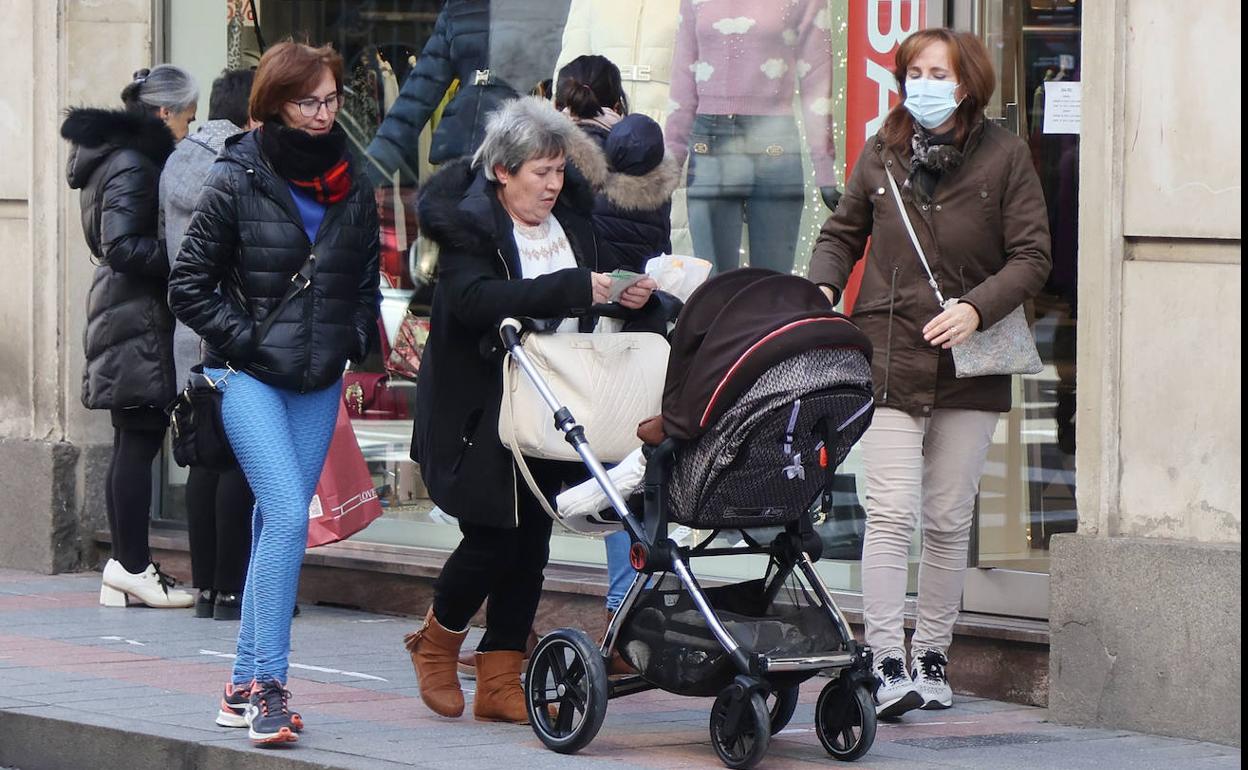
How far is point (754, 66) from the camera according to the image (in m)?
8.56

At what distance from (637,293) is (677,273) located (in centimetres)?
50

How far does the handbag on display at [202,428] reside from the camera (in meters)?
6.16

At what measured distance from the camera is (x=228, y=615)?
883 cm

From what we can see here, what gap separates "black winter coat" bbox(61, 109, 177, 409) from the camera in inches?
346

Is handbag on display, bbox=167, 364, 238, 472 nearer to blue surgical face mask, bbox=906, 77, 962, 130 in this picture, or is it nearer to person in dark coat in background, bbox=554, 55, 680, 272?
person in dark coat in background, bbox=554, 55, 680, 272

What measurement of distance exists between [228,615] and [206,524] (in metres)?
0.38

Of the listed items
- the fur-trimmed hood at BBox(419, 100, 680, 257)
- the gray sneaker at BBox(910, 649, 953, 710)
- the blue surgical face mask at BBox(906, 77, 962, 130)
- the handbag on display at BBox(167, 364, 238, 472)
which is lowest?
the gray sneaker at BBox(910, 649, 953, 710)

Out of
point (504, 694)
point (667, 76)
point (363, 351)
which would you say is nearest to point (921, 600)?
point (504, 694)

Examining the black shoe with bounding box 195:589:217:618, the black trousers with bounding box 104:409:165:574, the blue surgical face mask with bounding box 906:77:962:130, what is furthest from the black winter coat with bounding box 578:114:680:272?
the black trousers with bounding box 104:409:165:574

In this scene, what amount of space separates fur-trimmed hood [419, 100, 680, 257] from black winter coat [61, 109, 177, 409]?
2.45 m

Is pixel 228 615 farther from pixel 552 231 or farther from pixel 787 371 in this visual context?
pixel 787 371

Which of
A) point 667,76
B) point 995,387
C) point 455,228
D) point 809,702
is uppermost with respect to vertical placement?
point 667,76

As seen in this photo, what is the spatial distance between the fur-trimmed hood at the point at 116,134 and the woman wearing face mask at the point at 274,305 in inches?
105

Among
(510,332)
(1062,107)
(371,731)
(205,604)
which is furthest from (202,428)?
(1062,107)
